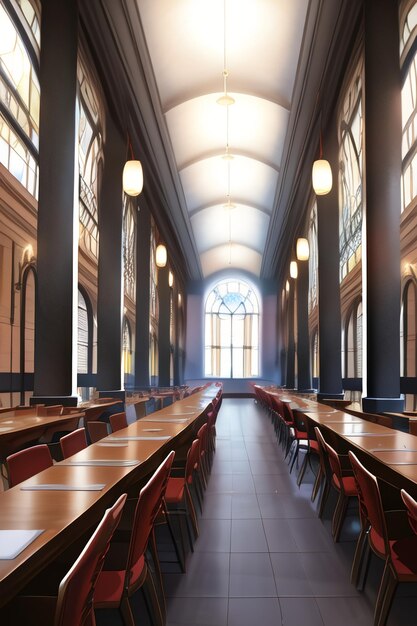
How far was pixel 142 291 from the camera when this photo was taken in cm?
1304

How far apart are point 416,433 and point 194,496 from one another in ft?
6.21

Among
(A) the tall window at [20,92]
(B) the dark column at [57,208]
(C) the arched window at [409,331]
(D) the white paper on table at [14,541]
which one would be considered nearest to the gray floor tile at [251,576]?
(D) the white paper on table at [14,541]

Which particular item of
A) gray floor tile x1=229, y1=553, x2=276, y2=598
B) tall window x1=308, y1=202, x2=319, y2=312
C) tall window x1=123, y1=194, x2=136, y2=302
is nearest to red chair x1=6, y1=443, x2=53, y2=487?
gray floor tile x1=229, y1=553, x2=276, y2=598

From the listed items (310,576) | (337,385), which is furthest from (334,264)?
(310,576)

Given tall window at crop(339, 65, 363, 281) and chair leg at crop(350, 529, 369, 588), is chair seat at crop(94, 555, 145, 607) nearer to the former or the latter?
chair leg at crop(350, 529, 369, 588)

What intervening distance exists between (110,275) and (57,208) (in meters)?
3.29

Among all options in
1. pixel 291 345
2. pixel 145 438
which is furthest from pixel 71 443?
pixel 291 345

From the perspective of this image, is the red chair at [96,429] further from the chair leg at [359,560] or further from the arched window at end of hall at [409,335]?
the arched window at end of hall at [409,335]

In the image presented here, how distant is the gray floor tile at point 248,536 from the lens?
12.3 ft

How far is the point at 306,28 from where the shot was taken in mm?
7559

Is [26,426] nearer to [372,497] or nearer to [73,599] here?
[372,497]

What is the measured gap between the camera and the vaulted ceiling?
301 inches

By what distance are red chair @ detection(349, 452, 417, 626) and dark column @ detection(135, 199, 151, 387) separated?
34.6ft

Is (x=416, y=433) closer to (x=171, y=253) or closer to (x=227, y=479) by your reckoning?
(x=227, y=479)
